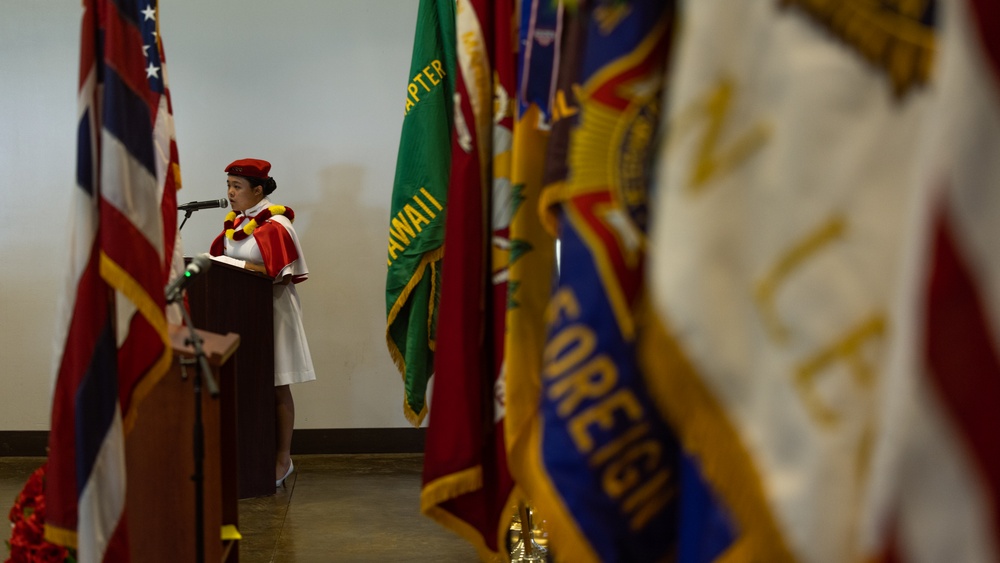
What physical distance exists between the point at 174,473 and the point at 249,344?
2649 millimetres

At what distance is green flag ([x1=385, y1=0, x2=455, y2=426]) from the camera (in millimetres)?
2713

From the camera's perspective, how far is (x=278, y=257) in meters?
5.11

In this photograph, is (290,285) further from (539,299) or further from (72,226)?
(539,299)

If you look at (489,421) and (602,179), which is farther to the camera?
(489,421)

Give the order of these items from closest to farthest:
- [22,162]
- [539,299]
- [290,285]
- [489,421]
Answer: [539,299], [489,421], [290,285], [22,162]

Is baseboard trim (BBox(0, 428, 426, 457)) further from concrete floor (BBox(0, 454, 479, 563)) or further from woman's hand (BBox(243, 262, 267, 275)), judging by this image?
woman's hand (BBox(243, 262, 267, 275))

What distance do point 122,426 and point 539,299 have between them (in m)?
1.05

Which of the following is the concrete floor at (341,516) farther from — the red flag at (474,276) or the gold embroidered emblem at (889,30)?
the gold embroidered emblem at (889,30)

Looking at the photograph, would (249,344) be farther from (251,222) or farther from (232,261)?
(251,222)

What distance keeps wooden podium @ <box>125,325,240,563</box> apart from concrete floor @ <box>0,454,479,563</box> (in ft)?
6.19

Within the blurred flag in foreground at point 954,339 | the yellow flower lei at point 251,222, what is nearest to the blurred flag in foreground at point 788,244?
the blurred flag in foreground at point 954,339

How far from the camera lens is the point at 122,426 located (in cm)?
203

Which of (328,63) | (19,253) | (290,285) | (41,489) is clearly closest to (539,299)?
(41,489)

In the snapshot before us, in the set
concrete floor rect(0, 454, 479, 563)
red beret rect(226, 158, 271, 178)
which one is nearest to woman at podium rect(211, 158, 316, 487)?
red beret rect(226, 158, 271, 178)
